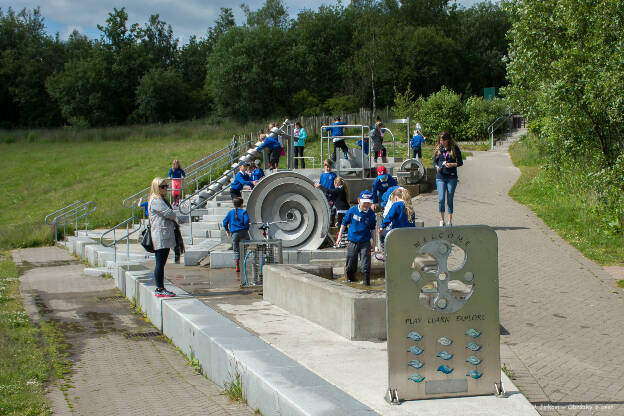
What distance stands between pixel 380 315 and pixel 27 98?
73252 mm

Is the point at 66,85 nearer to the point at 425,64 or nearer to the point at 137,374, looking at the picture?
the point at 425,64

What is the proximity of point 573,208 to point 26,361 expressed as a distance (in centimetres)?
1417

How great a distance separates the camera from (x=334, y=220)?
578 inches

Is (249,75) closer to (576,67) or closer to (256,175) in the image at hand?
(256,175)

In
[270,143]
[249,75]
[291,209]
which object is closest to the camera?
[291,209]

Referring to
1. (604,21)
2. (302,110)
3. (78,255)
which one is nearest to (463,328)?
(604,21)

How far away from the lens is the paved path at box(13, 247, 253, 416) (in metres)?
5.83

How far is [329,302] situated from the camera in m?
7.46

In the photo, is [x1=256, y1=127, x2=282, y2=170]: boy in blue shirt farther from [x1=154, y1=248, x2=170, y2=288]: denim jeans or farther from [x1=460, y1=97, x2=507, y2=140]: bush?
[x1=460, y1=97, x2=507, y2=140]: bush

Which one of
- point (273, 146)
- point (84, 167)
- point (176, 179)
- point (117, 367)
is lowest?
point (117, 367)

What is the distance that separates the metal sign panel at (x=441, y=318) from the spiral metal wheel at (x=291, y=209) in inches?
329

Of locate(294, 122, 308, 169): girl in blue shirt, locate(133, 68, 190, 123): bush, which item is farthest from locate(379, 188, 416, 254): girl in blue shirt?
locate(133, 68, 190, 123): bush

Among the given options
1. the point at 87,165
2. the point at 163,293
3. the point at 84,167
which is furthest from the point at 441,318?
the point at 87,165

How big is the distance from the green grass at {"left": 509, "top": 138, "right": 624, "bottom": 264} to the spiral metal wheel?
17.5ft
